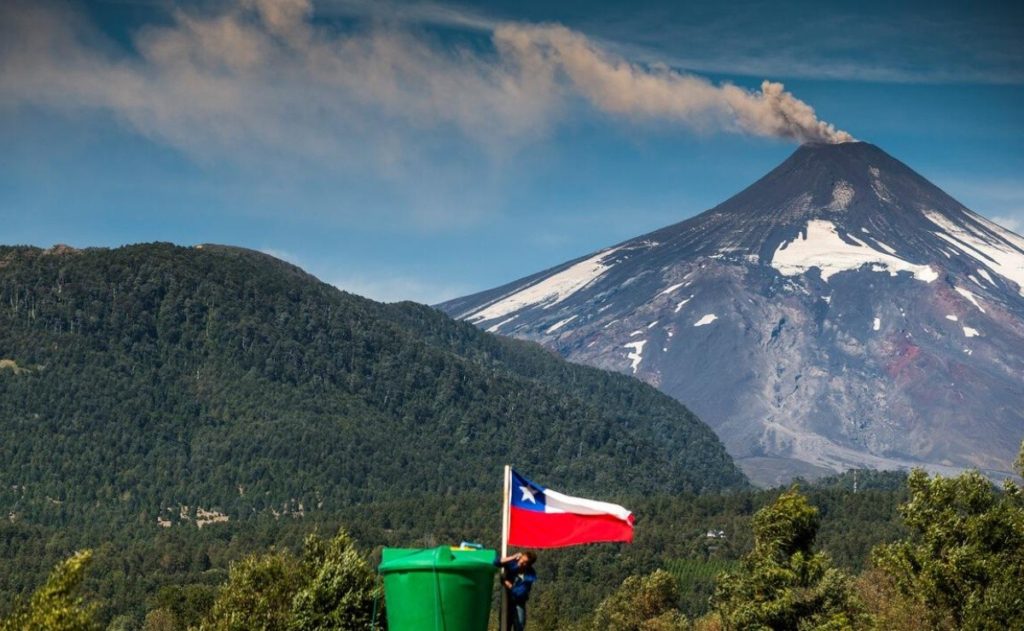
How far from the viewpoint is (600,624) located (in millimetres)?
166000

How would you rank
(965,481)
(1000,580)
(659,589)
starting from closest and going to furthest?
(1000,580) → (965,481) → (659,589)

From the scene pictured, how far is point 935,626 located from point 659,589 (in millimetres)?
86564

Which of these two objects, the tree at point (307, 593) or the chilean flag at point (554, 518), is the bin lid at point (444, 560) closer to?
the chilean flag at point (554, 518)

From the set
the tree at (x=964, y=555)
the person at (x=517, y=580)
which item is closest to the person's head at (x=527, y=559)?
the person at (x=517, y=580)

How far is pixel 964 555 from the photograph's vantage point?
235 ft

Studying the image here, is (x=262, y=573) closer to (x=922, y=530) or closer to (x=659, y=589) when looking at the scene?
(x=922, y=530)

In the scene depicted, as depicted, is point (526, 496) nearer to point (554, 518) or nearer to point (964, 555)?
point (554, 518)

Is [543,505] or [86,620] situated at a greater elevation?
[543,505]

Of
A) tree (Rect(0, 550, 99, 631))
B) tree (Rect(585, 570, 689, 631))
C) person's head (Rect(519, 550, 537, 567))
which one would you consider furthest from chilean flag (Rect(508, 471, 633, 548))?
tree (Rect(585, 570, 689, 631))

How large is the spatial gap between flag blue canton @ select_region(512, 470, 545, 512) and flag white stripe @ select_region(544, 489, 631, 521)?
15 cm

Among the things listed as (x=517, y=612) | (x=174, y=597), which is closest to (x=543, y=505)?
(x=517, y=612)

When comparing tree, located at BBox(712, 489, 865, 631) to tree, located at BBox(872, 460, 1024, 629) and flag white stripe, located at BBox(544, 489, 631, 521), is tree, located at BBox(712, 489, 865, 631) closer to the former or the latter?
tree, located at BBox(872, 460, 1024, 629)

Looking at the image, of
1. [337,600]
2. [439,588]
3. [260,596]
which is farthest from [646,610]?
[439,588]

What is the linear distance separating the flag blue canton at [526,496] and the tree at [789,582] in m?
31.5
